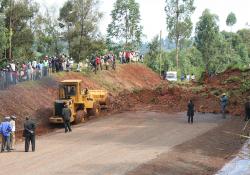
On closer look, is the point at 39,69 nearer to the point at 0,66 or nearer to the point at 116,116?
the point at 0,66

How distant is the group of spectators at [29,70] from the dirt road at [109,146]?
7319 millimetres

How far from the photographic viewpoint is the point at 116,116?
39.0 metres

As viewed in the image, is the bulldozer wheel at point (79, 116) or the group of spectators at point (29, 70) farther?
the group of spectators at point (29, 70)

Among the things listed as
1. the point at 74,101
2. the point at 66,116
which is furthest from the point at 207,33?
the point at 66,116

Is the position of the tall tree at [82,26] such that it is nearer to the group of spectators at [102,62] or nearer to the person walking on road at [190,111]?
the group of spectators at [102,62]

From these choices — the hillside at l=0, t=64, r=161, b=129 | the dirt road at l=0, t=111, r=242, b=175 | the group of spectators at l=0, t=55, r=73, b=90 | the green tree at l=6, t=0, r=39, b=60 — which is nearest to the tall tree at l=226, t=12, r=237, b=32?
the hillside at l=0, t=64, r=161, b=129

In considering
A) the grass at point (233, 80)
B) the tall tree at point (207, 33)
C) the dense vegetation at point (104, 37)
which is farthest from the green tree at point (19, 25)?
the tall tree at point (207, 33)

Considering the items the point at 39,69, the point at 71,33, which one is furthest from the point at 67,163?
the point at 71,33

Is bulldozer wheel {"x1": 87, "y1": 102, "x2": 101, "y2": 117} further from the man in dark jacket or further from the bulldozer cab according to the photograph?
the man in dark jacket

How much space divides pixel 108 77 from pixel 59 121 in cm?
2137

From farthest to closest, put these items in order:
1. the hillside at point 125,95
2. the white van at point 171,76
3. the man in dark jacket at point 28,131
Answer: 1. the white van at point 171,76
2. the hillside at point 125,95
3. the man in dark jacket at point 28,131

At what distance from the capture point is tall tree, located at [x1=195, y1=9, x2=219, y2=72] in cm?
8931

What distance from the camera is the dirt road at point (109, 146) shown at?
21453 millimetres

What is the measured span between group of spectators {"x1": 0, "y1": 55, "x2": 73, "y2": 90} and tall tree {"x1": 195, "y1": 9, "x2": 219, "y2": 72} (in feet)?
149
